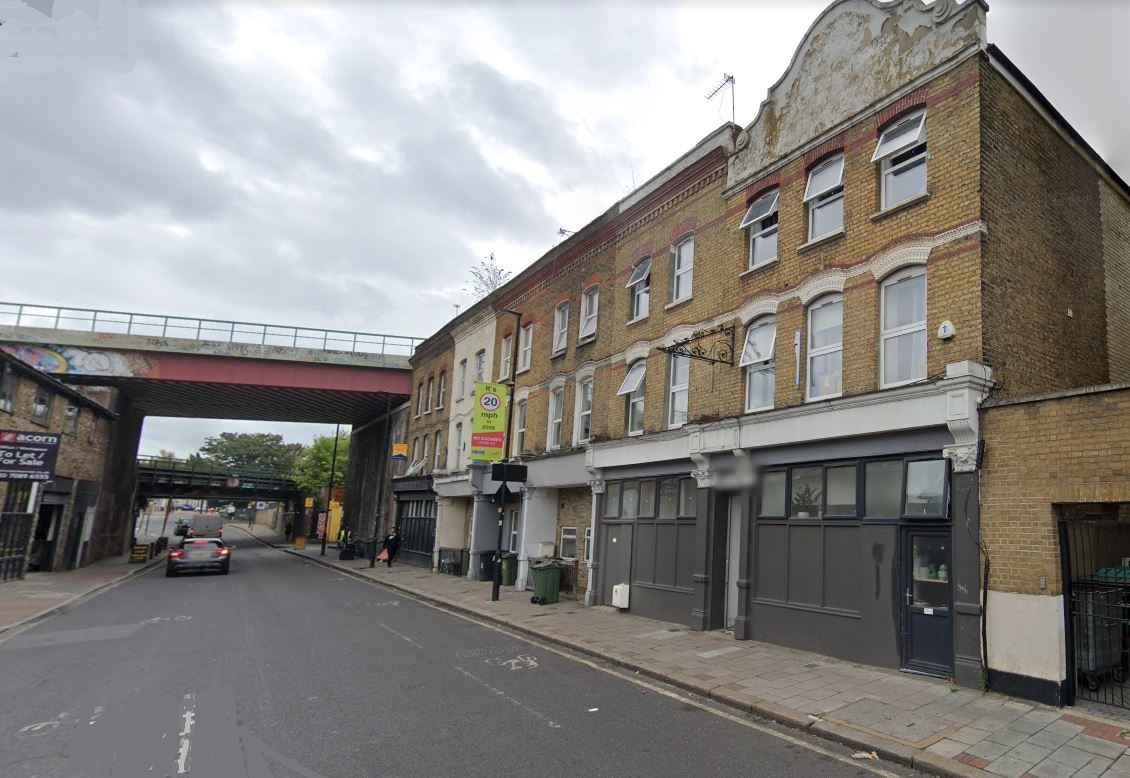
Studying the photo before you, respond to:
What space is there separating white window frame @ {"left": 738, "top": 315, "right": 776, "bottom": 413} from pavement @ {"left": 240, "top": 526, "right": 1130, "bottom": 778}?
14.6ft

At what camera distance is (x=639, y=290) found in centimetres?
1727

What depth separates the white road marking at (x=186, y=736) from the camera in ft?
18.7

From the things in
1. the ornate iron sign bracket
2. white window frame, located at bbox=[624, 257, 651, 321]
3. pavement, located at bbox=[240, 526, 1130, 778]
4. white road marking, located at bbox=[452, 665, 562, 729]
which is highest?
white window frame, located at bbox=[624, 257, 651, 321]

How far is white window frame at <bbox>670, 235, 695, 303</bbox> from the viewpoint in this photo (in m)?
15.4

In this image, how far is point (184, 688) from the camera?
831 centimetres

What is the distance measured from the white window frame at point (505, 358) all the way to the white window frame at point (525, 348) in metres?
0.81

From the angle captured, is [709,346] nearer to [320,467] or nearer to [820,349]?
[820,349]

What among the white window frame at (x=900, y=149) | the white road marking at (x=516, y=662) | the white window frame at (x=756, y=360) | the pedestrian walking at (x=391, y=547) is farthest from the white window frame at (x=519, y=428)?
the white window frame at (x=900, y=149)

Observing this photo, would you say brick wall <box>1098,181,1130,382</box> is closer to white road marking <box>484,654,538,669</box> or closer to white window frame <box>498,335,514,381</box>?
white road marking <box>484,654,538,669</box>

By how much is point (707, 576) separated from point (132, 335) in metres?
30.1

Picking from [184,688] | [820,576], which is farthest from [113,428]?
[820,576]

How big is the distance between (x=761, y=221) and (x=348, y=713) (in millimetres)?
11497

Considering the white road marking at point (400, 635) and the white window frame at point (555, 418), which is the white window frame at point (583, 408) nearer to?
the white window frame at point (555, 418)

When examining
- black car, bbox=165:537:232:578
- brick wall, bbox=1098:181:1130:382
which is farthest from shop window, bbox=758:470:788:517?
black car, bbox=165:537:232:578
